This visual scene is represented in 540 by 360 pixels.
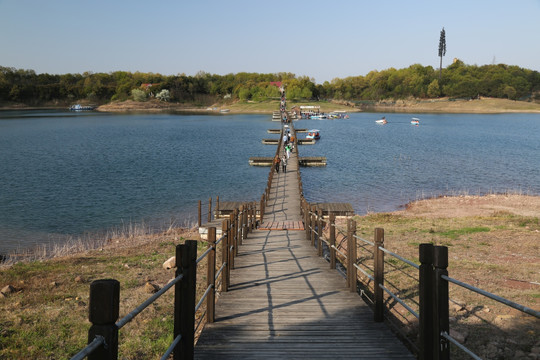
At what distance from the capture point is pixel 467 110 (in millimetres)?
176500

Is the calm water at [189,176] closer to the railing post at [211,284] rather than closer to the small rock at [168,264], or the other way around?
the small rock at [168,264]

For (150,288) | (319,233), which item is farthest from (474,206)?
(150,288)

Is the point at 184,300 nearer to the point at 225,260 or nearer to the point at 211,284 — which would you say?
the point at 211,284

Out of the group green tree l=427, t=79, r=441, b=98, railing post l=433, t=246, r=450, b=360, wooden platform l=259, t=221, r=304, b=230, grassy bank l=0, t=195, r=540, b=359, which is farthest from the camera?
green tree l=427, t=79, r=441, b=98

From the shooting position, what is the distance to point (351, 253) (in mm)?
8367

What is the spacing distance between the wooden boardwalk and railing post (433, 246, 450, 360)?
1.17 m

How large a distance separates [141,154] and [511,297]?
52.6m

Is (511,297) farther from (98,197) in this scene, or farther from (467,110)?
(467,110)

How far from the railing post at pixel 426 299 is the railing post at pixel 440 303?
9 cm

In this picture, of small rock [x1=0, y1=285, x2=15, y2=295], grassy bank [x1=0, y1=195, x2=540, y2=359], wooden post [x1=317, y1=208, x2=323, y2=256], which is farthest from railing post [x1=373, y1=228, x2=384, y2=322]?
small rock [x1=0, y1=285, x2=15, y2=295]

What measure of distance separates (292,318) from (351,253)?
1900 mm

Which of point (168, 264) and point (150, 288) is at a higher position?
point (150, 288)

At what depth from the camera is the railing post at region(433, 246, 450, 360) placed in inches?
173

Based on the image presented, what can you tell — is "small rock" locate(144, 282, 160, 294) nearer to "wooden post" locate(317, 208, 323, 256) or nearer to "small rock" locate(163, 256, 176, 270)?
"small rock" locate(163, 256, 176, 270)
